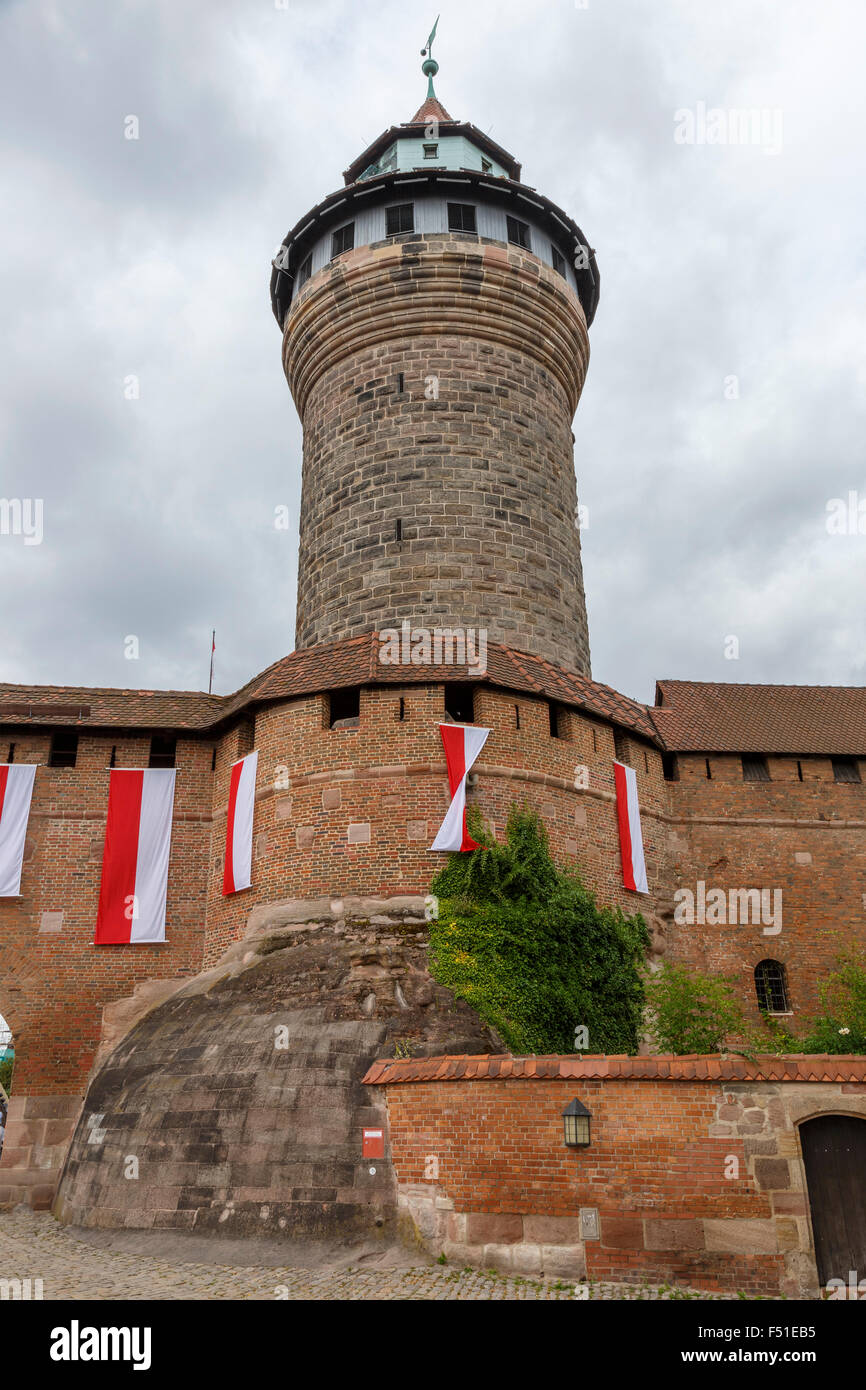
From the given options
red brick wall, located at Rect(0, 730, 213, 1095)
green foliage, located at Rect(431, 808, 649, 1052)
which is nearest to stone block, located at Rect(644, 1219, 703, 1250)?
green foliage, located at Rect(431, 808, 649, 1052)

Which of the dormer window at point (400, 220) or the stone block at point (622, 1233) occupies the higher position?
Answer: the dormer window at point (400, 220)

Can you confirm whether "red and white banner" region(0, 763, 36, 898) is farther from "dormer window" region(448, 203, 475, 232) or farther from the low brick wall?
"dormer window" region(448, 203, 475, 232)

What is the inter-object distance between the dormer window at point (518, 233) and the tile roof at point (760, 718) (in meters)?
9.37

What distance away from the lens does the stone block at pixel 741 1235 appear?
27.4ft

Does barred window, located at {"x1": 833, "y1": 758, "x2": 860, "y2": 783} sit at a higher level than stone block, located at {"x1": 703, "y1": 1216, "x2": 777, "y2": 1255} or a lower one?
higher

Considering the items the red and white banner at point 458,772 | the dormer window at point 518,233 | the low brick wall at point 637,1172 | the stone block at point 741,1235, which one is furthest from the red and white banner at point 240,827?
the dormer window at point 518,233

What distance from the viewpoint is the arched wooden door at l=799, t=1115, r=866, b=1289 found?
8383mm

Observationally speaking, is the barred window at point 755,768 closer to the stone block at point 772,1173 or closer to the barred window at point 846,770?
the barred window at point 846,770

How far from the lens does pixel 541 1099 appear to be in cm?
929

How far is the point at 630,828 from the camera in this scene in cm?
1625

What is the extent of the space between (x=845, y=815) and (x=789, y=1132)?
11519 millimetres

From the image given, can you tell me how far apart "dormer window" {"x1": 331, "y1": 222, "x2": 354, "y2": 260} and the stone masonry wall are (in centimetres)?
60

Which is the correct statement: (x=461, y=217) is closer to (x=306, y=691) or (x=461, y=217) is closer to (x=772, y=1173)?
(x=306, y=691)

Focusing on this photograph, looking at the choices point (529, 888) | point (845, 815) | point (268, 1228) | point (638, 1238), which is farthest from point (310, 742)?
point (845, 815)
